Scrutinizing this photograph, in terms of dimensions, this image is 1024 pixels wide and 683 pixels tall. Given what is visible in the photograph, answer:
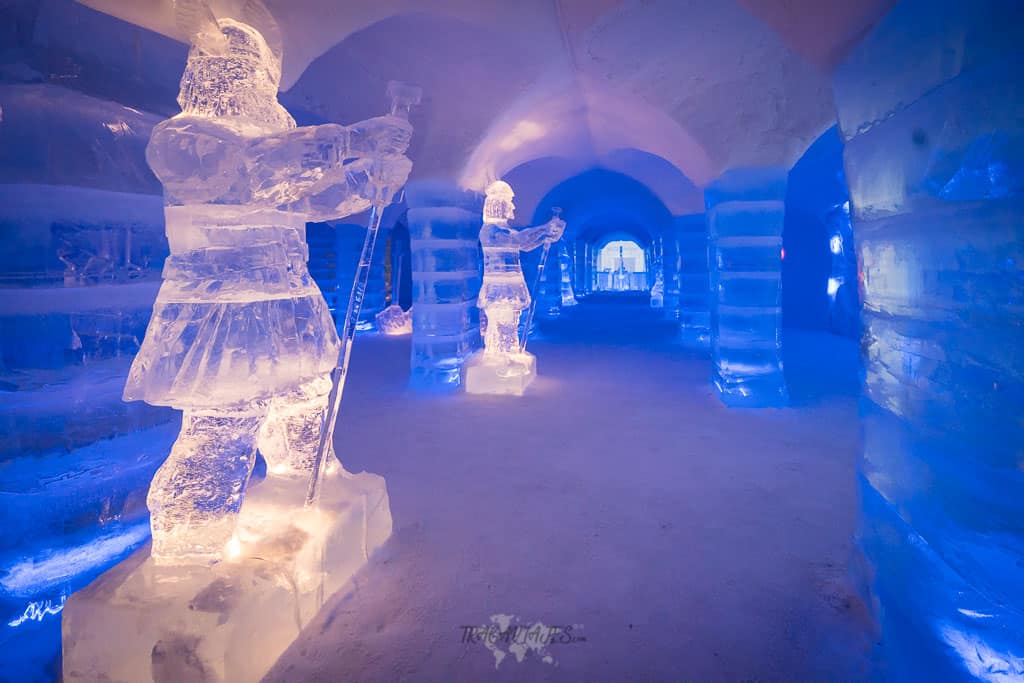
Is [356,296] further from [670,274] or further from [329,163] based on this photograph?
[670,274]

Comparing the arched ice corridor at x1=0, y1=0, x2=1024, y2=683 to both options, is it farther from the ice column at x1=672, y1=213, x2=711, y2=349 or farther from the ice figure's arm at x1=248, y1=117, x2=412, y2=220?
the ice column at x1=672, y1=213, x2=711, y2=349

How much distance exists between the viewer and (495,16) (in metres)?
3.48

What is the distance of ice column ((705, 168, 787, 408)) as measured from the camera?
4.71 metres

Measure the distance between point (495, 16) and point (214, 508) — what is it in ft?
10.8

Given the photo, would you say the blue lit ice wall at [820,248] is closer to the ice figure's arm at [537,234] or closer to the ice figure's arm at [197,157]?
the ice figure's arm at [537,234]

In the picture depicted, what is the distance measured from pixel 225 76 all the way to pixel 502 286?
3.79m

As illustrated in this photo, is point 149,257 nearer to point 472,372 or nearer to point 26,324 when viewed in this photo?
point 26,324

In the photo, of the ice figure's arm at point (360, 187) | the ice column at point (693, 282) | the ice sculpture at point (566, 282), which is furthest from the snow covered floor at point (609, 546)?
the ice sculpture at point (566, 282)

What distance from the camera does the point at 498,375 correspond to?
5297mm

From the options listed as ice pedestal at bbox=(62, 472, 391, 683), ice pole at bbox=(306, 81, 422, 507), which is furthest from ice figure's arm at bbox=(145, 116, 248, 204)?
ice pedestal at bbox=(62, 472, 391, 683)

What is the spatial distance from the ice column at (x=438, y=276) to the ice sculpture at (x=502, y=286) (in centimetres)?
28

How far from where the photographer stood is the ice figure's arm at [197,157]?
1.56m

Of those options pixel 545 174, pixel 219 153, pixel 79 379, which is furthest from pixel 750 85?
pixel 545 174

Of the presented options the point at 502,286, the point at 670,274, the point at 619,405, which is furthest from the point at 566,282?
the point at 619,405
